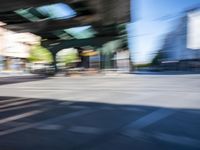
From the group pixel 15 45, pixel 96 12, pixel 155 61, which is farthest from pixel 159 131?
pixel 15 45

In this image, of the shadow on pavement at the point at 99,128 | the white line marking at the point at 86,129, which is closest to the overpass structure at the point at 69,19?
the shadow on pavement at the point at 99,128

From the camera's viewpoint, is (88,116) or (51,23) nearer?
(88,116)

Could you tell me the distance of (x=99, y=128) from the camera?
15.3 ft

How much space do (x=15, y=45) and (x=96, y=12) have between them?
39.5m

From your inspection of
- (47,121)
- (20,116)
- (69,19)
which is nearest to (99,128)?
(47,121)

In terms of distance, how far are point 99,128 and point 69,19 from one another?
18.5m

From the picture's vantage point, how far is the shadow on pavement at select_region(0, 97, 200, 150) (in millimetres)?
3766

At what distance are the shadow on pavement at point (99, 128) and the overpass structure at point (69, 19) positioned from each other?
8184 millimetres

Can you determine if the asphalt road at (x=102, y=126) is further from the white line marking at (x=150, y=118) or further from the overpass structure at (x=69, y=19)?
the overpass structure at (x=69, y=19)

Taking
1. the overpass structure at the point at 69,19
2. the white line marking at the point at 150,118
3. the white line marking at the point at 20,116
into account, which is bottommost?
the white line marking at the point at 20,116

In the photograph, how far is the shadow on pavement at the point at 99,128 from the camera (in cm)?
377

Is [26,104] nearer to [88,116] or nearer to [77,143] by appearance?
[88,116]

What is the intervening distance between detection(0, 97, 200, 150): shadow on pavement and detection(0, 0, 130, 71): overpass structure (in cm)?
818

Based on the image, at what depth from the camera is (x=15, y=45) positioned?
56781 millimetres
